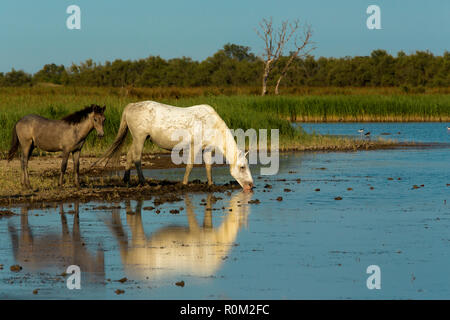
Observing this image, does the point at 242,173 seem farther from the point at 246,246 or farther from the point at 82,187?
the point at 246,246

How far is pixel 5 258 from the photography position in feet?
28.8

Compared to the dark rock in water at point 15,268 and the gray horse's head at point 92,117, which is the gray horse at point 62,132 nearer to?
the gray horse's head at point 92,117

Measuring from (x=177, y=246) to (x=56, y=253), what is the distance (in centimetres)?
146

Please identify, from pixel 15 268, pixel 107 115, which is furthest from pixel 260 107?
pixel 15 268

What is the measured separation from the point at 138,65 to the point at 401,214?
79.9 metres

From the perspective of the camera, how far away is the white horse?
604 inches

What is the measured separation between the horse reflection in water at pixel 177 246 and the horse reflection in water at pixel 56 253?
36 cm

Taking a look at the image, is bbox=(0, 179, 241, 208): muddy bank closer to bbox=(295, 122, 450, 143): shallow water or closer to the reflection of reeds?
the reflection of reeds

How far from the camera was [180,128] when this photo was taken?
51.1 ft

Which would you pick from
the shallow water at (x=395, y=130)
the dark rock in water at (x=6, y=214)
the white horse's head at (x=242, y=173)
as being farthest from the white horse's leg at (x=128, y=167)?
the shallow water at (x=395, y=130)

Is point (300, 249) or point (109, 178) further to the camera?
point (109, 178)

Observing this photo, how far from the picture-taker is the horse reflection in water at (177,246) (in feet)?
26.8

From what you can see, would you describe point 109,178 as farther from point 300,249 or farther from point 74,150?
point 300,249

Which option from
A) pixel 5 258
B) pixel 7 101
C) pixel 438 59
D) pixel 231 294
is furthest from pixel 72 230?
pixel 438 59
